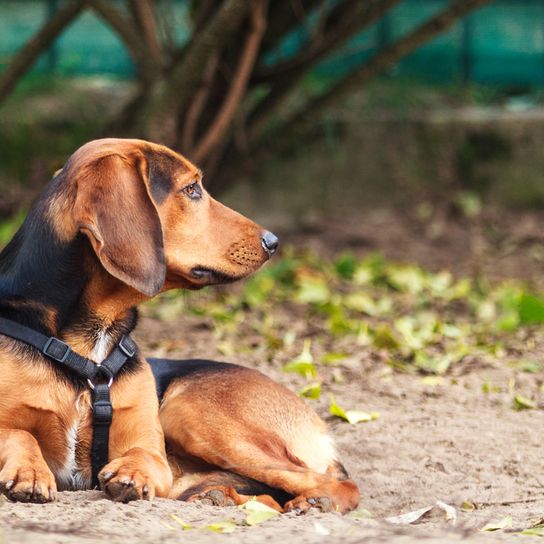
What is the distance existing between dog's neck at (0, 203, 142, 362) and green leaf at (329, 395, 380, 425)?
152 cm

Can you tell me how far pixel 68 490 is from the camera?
4355mm

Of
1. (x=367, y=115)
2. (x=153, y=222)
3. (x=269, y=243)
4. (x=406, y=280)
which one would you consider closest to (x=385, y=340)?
(x=406, y=280)

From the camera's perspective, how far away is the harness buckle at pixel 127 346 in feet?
14.6

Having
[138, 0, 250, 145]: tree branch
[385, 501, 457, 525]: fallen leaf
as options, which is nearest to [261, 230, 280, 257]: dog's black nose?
[385, 501, 457, 525]: fallen leaf

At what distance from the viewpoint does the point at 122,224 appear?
4.11 meters

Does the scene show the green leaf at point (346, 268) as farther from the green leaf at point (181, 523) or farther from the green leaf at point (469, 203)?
the green leaf at point (181, 523)

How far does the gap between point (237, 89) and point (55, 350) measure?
4322mm

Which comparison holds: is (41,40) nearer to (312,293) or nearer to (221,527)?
(312,293)

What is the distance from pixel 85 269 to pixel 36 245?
0.69 ft

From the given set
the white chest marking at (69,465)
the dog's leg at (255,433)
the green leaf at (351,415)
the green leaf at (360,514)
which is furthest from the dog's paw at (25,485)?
the green leaf at (351,415)

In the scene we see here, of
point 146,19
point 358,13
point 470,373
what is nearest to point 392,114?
point 358,13

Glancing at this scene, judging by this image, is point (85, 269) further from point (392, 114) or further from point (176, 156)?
point (392, 114)

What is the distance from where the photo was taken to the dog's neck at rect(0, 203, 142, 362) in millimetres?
4250

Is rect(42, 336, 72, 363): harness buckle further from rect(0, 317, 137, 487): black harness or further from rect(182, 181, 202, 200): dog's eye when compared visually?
rect(182, 181, 202, 200): dog's eye
